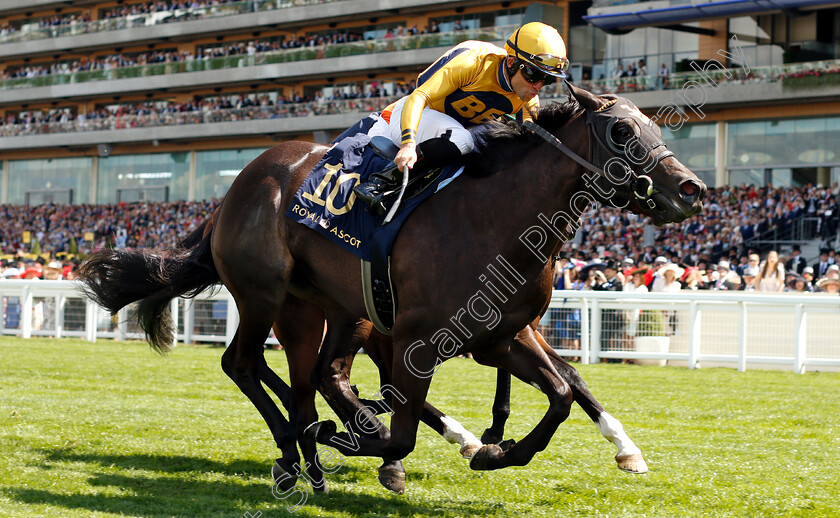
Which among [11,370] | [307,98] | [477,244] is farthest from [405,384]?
[307,98]

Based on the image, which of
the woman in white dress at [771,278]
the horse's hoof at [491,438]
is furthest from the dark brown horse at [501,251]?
the woman in white dress at [771,278]

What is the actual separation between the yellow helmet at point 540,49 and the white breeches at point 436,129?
42 cm

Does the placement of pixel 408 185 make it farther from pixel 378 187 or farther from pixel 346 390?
pixel 346 390

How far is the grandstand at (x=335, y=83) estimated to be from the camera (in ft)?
80.6

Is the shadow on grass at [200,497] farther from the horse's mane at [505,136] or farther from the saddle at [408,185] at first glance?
the horse's mane at [505,136]

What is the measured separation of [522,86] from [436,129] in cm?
43

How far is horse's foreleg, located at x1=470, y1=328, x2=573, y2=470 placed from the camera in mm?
3779

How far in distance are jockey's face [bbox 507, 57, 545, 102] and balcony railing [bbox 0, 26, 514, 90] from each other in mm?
26825

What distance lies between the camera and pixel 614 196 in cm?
365

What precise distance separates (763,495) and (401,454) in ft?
5.89

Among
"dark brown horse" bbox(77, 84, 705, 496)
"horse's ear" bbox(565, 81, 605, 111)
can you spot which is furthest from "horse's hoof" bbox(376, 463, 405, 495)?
"horse's ear" bbox(565, 81, 605, 111)

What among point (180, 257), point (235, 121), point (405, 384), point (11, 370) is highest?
point (235, 121)

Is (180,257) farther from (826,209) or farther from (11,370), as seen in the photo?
(826,209)

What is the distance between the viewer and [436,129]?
13.4ft
